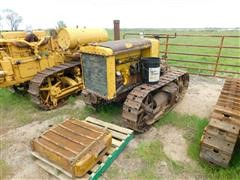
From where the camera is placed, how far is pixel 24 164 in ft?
11.7

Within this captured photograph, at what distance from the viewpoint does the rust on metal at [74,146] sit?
10.0 ft

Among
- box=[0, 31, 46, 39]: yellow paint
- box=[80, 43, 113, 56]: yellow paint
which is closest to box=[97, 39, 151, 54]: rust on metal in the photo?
box=[80, 43, 113, 56]: yellow paint

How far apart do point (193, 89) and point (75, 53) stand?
3.85 metres

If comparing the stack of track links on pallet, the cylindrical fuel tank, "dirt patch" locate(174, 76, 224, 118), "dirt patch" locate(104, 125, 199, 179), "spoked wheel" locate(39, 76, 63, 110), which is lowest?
"dirt patch" locate(104, 125, 199, 179)

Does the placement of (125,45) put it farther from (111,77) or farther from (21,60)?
(21,60)

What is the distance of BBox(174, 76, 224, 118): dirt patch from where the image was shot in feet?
17.3

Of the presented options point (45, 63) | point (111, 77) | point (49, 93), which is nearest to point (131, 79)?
point (111, 77)

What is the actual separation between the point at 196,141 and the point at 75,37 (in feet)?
13.6

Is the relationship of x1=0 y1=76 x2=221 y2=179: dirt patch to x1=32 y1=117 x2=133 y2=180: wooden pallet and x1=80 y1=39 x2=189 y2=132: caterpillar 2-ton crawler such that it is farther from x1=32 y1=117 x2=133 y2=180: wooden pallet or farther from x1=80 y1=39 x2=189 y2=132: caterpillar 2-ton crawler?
x1=80 y1=39 x2=189 y2=132: caterpillar 2-ton crawler

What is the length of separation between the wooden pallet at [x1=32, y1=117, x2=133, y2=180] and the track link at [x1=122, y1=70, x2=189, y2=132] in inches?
9.2

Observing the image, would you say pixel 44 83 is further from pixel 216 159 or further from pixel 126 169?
pixel 216 159

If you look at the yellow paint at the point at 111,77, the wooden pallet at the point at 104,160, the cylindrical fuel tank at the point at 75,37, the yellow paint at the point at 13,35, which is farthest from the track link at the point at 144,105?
the yellow paint at the point at 13,35

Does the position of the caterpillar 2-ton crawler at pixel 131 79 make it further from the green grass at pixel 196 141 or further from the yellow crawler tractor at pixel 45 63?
the yellow crawler tractor at pixel 45 63

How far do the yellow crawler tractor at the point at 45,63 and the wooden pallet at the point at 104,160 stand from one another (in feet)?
7.49
